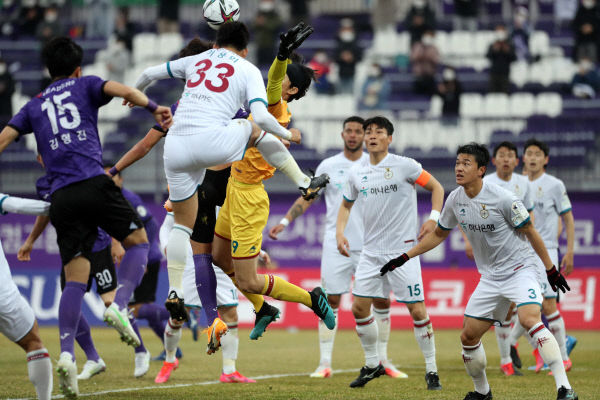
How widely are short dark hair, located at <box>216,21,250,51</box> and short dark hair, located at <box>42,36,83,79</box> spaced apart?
1.24 metres

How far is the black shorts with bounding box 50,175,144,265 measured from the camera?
7.37m

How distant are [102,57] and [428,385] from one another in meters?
18.2

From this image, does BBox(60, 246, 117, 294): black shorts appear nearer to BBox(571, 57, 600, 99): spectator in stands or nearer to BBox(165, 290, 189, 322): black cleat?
BBox(165, 290, 189, 322): black cleat

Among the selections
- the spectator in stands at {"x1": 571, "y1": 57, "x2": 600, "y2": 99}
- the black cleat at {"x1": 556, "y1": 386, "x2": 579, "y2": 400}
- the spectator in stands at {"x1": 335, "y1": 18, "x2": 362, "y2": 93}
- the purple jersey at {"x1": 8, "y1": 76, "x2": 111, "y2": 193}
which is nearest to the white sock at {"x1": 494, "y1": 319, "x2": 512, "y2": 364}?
the black cleat at {"x1": 556, "y1": 386, "x2": 579, "y2": 400}

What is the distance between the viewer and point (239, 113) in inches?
354

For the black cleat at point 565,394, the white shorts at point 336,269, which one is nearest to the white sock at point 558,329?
the white shorts at point 336,269

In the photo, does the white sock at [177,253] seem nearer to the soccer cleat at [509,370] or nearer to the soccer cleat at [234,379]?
the soccer cleat at [234,379]

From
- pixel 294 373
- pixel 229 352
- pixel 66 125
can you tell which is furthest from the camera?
pixel 294 373

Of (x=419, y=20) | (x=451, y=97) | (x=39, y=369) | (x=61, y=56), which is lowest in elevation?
(x=39, y=369)

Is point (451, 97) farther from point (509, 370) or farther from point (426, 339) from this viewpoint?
point (426, 339)

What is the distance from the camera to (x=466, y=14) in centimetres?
2506

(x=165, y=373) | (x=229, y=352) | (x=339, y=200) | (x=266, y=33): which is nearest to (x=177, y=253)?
(x=229, y=352)

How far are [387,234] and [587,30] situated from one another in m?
15.2

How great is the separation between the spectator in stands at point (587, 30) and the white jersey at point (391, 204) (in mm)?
14642
